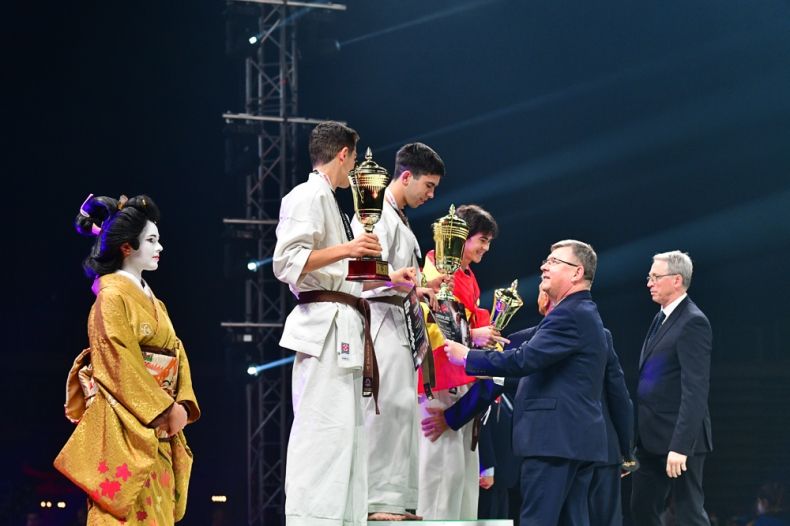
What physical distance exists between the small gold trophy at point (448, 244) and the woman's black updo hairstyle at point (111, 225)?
1094mm

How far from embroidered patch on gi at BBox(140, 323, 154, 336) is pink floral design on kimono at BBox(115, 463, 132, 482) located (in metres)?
0.44

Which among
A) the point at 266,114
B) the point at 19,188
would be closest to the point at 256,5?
the point at 266,114

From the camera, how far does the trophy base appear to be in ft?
10.9

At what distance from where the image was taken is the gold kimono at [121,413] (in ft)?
10.7

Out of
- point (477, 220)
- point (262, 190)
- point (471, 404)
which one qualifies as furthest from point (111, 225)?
point (262, 190)

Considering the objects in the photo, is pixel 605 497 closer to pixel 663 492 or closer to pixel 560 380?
pixel 663 492

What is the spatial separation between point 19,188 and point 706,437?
580 centimetres

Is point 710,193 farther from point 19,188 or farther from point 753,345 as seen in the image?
point 19,188

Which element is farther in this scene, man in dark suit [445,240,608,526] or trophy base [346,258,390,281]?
man in dark suit [445,240,608,526]

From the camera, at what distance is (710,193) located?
29.2 feet

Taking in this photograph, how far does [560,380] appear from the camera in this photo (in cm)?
382

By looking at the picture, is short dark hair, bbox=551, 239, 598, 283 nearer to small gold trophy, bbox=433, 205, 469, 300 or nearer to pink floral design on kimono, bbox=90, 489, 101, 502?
small gold trophy, bbox=433, 205, 469, 300

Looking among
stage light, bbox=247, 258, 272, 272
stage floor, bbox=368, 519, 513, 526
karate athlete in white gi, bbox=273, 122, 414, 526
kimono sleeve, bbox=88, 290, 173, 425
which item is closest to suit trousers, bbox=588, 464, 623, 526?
stage floor, bbox=368, 519, 513, 526

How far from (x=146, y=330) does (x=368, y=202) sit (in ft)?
2.86
